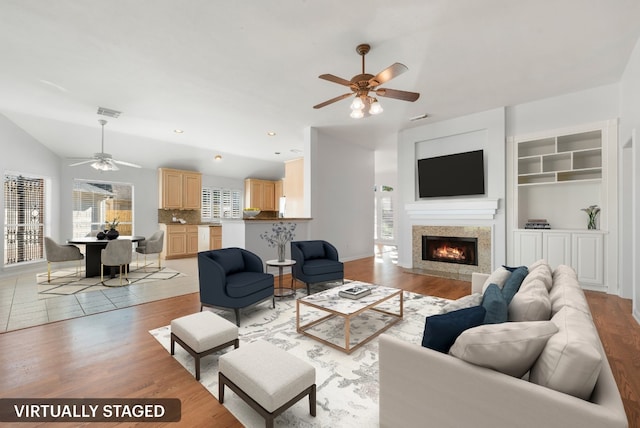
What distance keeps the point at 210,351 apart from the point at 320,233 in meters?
4.24

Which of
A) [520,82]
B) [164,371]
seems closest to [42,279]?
[164,371]

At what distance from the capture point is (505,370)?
1184 millimetres

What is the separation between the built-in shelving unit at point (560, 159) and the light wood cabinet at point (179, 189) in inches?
322

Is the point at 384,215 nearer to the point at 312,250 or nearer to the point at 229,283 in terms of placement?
the point at 312,250

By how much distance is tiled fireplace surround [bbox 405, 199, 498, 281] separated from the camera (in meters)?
5.13

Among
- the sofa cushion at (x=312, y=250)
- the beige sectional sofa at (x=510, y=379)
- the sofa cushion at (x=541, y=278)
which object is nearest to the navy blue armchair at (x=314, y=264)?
the sofa cushion at (x=312, y=250)

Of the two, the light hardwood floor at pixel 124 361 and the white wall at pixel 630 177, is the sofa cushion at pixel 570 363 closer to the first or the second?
the light hardwood floor at pixel 124 361

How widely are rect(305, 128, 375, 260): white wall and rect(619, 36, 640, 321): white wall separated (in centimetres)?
467

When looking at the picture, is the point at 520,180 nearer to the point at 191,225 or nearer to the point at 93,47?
the point at 93,47

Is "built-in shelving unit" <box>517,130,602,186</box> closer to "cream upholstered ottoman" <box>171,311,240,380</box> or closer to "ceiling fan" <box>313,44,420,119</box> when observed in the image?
"ceiling fan" <box>313,44,420,119</box>

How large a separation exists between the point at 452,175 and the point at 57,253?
7665mm

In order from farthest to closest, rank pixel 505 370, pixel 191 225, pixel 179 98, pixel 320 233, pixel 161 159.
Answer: pixel 191 225
pixel 161 159
pixel 320 233
pixel 179 98
pixel 505 370

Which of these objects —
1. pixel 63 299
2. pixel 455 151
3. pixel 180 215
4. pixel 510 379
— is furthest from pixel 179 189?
pixel 510 379

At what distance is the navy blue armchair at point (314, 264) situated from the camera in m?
4.21
